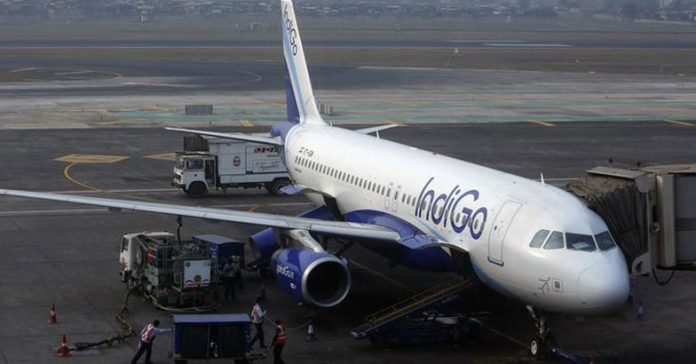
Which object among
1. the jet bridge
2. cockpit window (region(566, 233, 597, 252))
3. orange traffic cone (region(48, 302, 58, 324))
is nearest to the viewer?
cockpit window (region(566, 233, 597, 252))

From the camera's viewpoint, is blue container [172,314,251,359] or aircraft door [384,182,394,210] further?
aircraft door [384,182,394,210]

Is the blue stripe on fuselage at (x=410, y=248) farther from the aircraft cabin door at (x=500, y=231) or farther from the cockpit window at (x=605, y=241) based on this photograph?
the cockpit window at (x=605, y=241)

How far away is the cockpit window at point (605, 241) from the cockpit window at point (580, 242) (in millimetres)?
241

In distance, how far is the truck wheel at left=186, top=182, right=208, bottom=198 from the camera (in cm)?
6338

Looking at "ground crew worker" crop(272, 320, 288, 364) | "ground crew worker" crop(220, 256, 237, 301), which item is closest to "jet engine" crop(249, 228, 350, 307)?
"ground crew worker" crop(272, 320, 288, 364)

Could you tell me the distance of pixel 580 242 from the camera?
3256 cm

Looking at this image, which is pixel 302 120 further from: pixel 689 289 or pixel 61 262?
pixel 689 289

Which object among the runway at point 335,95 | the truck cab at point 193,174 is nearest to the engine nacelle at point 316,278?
the truck cab at point 193,174

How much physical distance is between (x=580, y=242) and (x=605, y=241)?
31.8 inches

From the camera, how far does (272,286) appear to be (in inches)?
1715

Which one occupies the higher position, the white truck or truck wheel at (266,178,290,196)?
the white truck

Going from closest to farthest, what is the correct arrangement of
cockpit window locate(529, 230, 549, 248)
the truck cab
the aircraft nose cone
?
1. the aircraft nose cone
2. cockpit window locate(529, 230, 549, 248)
3. the truck cab

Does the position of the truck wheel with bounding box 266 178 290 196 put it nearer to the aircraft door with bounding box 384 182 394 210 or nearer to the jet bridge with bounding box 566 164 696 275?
the aircraft door with bounding box 384 182 394 210

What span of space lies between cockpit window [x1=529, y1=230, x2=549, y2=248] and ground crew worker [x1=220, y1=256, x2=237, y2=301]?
12538 mm
